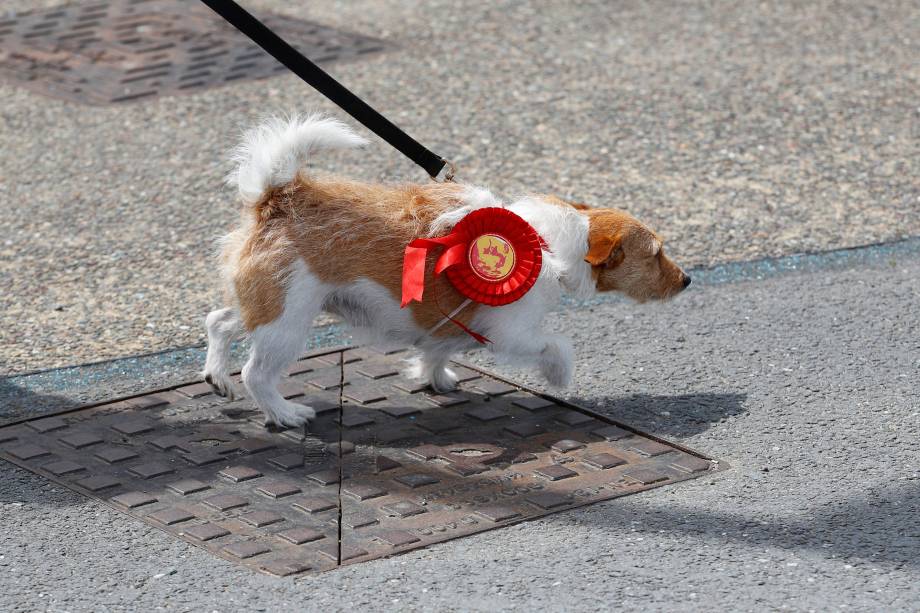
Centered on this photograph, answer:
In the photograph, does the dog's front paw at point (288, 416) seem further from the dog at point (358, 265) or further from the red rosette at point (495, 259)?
the red rosette at point (495, 259)

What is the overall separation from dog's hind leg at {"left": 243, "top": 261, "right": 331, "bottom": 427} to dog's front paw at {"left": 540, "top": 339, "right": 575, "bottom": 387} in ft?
2.68

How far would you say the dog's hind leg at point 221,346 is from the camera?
486 cm

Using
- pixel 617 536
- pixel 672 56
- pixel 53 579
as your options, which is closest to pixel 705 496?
pixel 617 536

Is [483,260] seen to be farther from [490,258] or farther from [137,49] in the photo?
[137,49]

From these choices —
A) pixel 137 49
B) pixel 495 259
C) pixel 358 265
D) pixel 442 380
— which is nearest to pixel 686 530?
pixel 495 259

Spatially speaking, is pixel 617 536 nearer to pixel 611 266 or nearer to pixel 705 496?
pixel 705 496

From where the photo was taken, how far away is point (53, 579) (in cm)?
390

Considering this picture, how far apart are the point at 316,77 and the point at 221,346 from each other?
1.03m

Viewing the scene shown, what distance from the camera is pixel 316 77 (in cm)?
483

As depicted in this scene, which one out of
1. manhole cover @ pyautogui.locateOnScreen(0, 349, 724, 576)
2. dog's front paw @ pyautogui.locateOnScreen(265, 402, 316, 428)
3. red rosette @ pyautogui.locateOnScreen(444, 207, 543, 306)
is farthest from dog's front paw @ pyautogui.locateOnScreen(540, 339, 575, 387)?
dog's front paw @ pyautogui.locateOnScreen(265, 402, 316, 428)

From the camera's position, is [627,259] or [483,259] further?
[627,259]

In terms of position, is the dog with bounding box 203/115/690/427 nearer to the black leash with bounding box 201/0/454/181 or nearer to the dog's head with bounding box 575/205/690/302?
the dog's head with bounding box 575/205/690/302

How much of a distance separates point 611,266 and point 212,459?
156cm

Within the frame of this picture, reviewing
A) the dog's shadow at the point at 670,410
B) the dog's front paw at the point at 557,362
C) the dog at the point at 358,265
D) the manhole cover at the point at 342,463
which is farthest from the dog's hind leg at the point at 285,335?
the dog's shadow at the point at 670,410
